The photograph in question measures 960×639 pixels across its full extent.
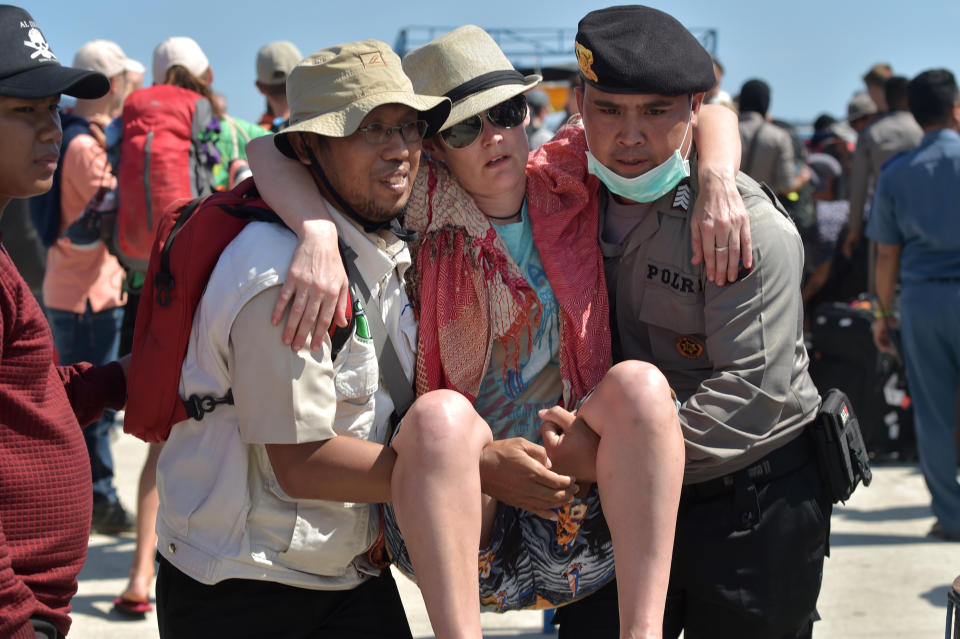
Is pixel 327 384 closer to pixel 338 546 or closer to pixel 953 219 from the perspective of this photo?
pixel 338 546

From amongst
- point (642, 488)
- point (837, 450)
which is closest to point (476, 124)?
point (642, 488)

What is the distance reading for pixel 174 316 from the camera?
2422 millimetres

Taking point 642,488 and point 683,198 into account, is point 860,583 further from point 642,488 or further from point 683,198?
point 642,488

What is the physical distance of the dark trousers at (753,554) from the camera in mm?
2660

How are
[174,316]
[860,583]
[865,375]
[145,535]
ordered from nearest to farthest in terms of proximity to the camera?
1. [174,316]
2. [145,535]
3. [860,583]
4. [865,375]

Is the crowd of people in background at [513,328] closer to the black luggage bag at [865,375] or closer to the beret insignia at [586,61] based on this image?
the beret insignia at [586,61]

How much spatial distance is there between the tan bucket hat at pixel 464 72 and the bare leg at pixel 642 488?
0.83 meters

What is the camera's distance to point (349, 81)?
2.47 metres

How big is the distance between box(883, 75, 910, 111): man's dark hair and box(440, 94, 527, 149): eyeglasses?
564 centimetres

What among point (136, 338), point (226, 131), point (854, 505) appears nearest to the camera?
point (136, 338)

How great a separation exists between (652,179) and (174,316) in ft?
3.86

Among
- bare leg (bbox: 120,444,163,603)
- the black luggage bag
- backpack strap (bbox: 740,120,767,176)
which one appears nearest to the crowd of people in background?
bare leg (bbox: 120,444,163,603)

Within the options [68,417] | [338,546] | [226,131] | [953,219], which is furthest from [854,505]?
[68,417]

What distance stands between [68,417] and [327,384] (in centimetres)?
53
